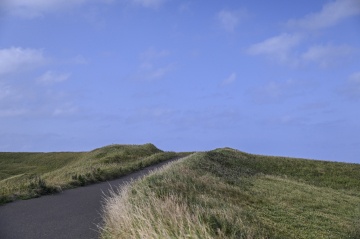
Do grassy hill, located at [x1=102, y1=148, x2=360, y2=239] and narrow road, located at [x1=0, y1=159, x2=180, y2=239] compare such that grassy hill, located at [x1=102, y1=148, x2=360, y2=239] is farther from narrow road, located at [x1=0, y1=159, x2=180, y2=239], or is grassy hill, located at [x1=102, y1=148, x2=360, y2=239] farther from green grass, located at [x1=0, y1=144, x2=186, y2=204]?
green grass, located at [x1=0, y1=144, x2=186, y2=204]

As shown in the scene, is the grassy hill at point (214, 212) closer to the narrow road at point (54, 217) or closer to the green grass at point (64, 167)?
the narrow road at point (54, 217)

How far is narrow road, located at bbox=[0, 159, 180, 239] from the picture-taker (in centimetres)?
1067

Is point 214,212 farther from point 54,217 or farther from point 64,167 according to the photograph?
point 64,167

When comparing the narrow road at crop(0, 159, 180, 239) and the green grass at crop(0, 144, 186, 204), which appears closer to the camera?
the narrow road at crop(0, 159, 180, 239)

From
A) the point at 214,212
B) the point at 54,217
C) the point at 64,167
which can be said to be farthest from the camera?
the point at 64,167


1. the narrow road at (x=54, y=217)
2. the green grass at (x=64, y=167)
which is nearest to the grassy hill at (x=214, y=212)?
the narrow road at (x=54, y=217)

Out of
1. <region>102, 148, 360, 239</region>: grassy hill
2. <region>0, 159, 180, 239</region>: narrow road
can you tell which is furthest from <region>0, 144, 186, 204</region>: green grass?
<region>102, 148, 360, 239</region>: grassy hill

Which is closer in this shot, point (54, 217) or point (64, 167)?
point (54, 217)

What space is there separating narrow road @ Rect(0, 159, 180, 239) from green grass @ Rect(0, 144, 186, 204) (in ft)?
3.60

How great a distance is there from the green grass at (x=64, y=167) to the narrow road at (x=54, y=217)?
1097 millimetres

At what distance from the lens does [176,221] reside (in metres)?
8.09

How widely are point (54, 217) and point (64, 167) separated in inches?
1113

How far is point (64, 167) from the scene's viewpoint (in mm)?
39969

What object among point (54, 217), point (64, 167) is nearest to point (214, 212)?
point (54, 217)
